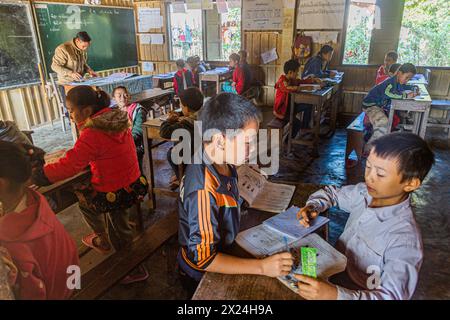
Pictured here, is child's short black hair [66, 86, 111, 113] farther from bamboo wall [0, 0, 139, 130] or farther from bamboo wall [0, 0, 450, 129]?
bamboo wall [0, 0, 450, 129]

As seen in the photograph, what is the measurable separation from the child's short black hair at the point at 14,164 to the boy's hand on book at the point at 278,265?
0.75 m

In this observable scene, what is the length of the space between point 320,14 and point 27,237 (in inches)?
248

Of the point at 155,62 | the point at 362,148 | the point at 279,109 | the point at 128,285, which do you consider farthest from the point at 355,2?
the point at 128,285

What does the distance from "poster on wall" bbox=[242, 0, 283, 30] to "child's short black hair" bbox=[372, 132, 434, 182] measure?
5.97 meters

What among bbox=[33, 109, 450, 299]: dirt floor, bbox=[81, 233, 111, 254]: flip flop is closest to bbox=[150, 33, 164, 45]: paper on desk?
bbox=[33, 109, 450, 299]: dirt floor

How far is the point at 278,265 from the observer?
97cm

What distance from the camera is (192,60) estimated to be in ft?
19.4

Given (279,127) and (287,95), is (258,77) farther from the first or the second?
(279,127)

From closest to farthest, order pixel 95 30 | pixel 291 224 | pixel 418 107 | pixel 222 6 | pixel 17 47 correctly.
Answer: pixel 291 224 < pixel 418 107 < pixel 17 47 < pixel 222 6 < pixel 95 30

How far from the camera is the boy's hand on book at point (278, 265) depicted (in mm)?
971

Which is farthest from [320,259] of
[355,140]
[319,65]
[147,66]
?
[147,66]

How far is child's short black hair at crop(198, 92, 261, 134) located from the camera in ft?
3.30

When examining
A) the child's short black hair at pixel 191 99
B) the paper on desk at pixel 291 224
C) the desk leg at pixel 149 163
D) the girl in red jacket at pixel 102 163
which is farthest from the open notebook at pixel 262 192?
the desk leg at pixel 149 163

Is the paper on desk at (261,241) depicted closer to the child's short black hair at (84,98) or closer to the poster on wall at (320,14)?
the child's short black hair at (84,98)
